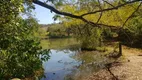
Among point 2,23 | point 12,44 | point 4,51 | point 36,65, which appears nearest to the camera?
point 2,23

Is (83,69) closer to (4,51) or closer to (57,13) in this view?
(57,13)

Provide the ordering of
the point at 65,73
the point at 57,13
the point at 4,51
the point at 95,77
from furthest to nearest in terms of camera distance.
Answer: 1. the point at 65,73
2. the point at 95,77
3. the point at 57,13
4. the point at 4,51

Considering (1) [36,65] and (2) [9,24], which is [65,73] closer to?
(1) [36,65]

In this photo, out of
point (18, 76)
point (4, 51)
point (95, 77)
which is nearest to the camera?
point (4, 51)


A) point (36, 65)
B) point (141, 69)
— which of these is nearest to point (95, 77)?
point (141, 69)

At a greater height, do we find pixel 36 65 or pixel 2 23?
pixel 2 23

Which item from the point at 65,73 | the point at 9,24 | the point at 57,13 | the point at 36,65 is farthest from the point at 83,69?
the point at 9,24

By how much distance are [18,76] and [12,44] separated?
5871 millimetres

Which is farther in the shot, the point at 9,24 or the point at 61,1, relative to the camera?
the point at 61,1

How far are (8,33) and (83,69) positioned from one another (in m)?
15.2

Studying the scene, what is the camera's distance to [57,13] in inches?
297

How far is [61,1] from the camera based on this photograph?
9.27 metres

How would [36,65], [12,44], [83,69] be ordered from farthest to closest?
[83,69]
[36,65]
[12,44]

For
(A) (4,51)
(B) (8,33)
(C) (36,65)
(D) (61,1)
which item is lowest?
(C) (36,65)
